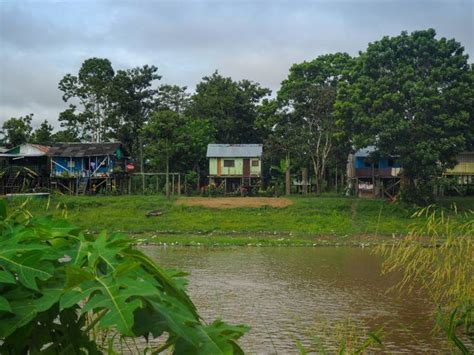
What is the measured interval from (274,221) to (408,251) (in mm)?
26468

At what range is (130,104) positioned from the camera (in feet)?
156

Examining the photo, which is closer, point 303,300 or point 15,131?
point 303,300

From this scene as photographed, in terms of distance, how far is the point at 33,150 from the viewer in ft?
147

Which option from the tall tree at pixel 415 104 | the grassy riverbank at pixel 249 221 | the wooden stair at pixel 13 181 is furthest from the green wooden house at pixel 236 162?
the wooden stair at pixel 13 181

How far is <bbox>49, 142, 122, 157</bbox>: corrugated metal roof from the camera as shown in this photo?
4394 cm

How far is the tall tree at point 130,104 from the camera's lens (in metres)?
47.2

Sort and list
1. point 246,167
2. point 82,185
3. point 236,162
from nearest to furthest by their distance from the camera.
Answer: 1. point 82,185
2. point 236,162
3. point 246,167

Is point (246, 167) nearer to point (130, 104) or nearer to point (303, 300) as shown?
point (130, 104)

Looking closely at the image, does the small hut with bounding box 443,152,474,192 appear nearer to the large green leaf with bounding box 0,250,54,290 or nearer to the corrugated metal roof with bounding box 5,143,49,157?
the corrugated metal roof with bounding box 5,143,49,157

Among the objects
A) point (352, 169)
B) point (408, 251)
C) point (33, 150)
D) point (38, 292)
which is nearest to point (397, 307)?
point (408, 251)

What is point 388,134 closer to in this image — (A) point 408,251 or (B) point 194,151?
(B) point 194,151

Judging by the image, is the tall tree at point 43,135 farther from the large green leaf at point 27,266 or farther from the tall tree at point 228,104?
the large green leaf at point 27,266

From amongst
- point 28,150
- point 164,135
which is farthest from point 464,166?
point 28,150

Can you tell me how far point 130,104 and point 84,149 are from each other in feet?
19.8
